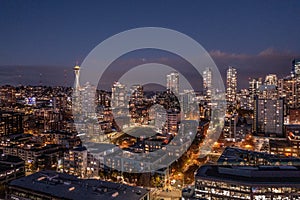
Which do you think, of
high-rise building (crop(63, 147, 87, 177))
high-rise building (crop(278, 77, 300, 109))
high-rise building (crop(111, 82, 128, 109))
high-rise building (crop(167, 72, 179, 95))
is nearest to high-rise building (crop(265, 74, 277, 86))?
high-rise building (crop(278, 77, 300, 109))

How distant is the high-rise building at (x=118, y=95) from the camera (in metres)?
16.5

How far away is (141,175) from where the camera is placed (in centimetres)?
529

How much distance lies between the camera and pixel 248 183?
3531 mm

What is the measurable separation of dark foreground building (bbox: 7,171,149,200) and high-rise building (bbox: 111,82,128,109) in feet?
38.8

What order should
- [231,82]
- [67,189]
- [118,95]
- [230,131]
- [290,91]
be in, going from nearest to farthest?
[67,189] → [230,131] → [290,91] → [118,95] → [231,82]

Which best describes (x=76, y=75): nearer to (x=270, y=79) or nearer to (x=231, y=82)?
(x=231, y=82)


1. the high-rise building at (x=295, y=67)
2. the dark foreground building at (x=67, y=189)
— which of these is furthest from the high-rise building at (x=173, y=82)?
the dark foreground building at (x=67, y=189)

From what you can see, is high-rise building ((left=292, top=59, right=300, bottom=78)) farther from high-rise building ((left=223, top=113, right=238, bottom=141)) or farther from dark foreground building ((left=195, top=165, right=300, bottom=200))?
dark foreground building ((left=195, top=165, right=300, bottom=200))

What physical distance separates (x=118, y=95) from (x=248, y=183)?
1399 cm

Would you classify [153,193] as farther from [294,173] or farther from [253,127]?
[253,127]

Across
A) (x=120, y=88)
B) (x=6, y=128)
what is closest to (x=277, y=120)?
(x=6, y=128)

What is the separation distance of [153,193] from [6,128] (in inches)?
278

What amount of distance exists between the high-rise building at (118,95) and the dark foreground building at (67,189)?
38.8 ft

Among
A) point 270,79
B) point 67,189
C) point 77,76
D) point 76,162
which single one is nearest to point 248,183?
point 67,189
